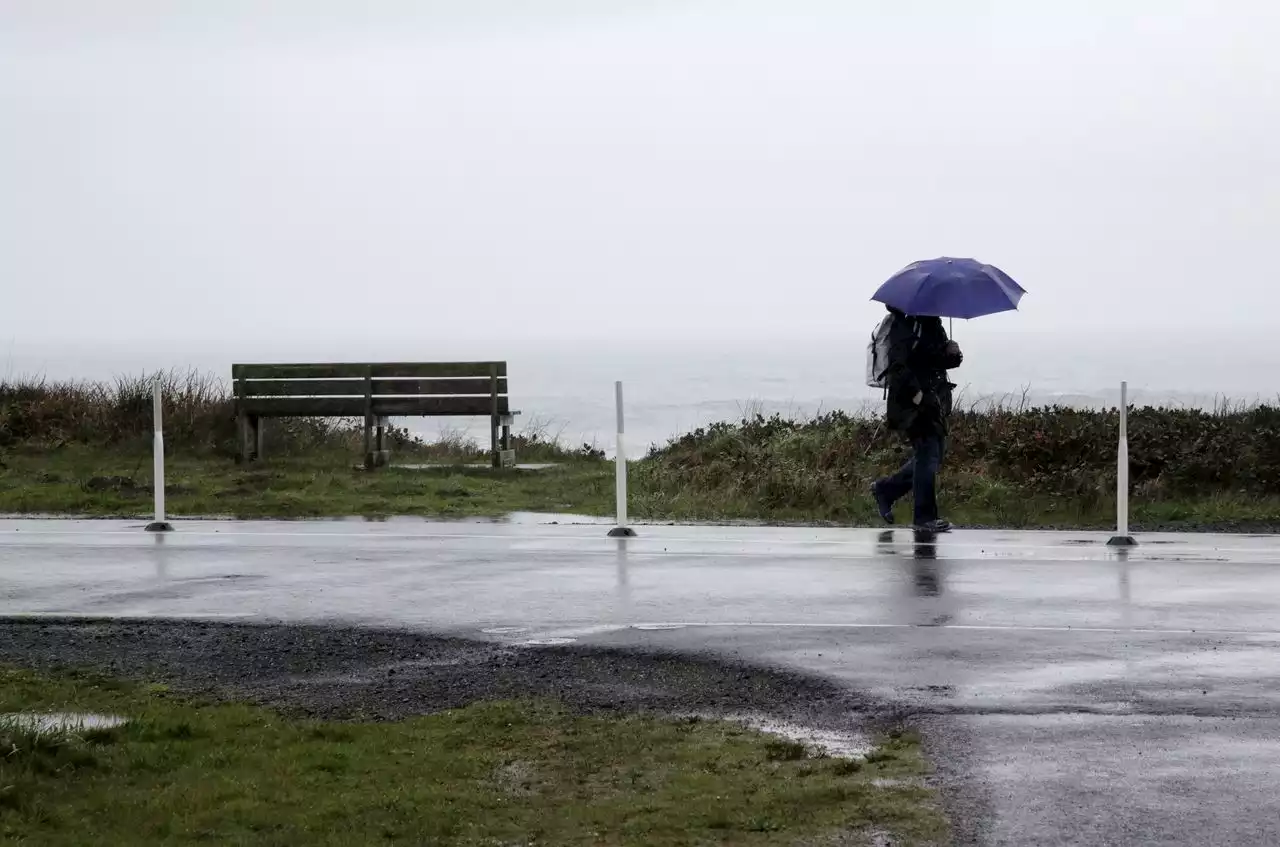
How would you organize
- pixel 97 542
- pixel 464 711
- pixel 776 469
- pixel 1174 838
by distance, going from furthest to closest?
1. pixel 776 469
2. pixel 97 542
3. pixel 464 711
4. pixel 1174 838

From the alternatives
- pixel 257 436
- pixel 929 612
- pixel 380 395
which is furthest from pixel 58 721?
pixel 257 436

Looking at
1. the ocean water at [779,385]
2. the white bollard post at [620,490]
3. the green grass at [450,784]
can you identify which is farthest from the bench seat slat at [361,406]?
the ocean water at [779,385]

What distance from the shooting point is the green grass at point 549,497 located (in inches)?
671

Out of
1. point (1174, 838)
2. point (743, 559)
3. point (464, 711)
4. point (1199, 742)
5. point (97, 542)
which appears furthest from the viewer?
point (97, 542)

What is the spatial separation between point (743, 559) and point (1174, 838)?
25.3ft

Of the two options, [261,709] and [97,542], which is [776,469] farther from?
[261,709]

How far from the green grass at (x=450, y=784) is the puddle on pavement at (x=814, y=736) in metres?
0.12

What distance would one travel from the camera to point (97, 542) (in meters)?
14.9

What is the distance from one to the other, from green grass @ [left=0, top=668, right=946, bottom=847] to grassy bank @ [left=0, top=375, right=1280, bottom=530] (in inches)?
378

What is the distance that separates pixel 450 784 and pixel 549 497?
12.7 m

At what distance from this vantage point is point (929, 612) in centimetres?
1062

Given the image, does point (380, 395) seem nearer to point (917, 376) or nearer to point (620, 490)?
point (620, 490)

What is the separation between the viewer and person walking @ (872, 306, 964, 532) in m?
14.6

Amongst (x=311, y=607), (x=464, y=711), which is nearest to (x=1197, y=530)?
(x=311, y=607)
